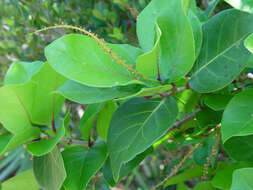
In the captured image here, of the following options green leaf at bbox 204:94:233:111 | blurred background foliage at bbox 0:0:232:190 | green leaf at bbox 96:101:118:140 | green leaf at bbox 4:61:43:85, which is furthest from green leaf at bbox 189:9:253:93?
blurred background foliage at bbox 0:0:232:190

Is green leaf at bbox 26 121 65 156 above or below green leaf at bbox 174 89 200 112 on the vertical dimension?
below

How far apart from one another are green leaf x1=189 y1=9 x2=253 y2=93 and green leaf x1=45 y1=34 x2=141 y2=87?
0.14 meters

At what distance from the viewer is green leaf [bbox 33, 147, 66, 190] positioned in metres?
0.58

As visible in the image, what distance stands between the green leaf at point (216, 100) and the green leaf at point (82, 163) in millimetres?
254

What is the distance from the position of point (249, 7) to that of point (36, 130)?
1.58 ft

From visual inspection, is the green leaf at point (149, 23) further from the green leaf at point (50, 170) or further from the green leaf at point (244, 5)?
the green leaf at point (50, 170)

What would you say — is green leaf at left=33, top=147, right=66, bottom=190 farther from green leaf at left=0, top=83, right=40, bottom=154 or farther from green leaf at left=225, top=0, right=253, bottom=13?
green leaf at left=225, top=0, right=253, bottom=13

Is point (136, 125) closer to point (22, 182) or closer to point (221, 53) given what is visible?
point (221, 53)

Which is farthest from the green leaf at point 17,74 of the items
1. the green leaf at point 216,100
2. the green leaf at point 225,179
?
the green leaf at point 225,179

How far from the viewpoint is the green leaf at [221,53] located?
532 mm

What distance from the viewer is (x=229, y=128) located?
48cm

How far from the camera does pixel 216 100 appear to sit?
0.61m

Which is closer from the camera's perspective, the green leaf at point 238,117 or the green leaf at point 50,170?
the green leaf at point 238,117

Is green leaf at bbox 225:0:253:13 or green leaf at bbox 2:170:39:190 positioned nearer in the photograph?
green leaf at bbox 225:0:253:13
